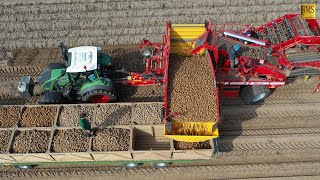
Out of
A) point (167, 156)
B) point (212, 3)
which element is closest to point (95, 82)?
point (167, 156)

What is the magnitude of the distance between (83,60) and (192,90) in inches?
130

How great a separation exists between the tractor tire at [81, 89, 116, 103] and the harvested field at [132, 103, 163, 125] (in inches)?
36.0

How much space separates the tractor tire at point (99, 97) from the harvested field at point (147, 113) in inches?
36.0

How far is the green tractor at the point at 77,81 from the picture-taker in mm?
8586

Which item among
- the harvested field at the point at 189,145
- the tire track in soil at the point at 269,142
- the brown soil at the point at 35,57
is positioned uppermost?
the brown soil at the point at 35,57

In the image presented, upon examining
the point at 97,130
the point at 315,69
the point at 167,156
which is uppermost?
the point at 315,69

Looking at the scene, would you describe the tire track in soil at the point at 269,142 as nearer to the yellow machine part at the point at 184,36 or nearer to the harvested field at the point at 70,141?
the yellow machine part at the point at 184,36

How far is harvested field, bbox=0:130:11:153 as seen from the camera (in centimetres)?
787

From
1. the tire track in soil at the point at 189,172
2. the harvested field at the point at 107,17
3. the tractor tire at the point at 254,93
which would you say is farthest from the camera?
the harvested field at the point at 107,17

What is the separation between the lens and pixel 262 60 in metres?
9.02

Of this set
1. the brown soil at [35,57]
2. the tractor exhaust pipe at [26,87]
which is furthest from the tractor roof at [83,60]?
the brown soil at [35,57]

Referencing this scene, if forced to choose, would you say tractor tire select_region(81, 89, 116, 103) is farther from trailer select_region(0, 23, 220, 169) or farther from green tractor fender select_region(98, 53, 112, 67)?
green tractor fender select_region(98, 53, 112, 67)

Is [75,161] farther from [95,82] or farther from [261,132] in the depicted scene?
[261,132]

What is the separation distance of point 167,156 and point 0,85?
6.52 m
